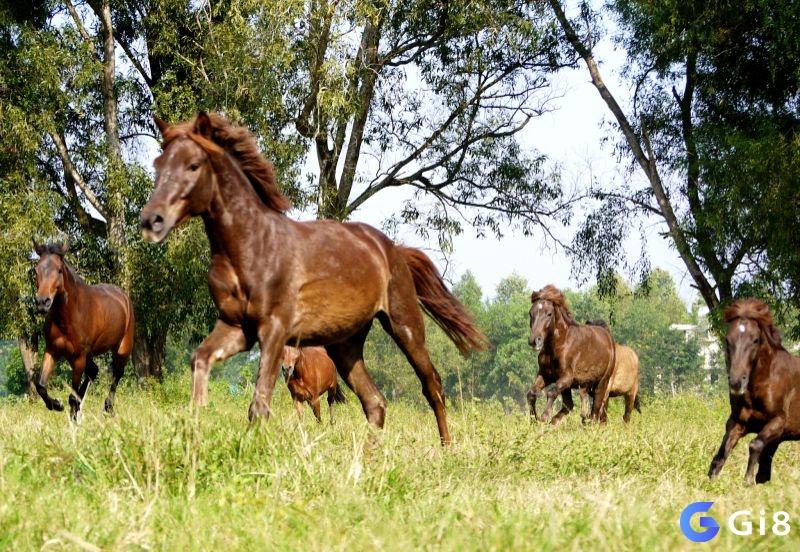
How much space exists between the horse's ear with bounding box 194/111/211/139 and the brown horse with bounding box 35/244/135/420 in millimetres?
6034

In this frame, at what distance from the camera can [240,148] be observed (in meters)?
8.19

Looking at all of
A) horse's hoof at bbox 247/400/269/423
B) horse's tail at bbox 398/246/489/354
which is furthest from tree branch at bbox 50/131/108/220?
horse's hoof at bbox 247/400/269/423

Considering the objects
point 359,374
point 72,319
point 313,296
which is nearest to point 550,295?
point 72,319

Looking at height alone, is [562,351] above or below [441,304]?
below

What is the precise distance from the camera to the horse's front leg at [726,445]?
28.3 feet

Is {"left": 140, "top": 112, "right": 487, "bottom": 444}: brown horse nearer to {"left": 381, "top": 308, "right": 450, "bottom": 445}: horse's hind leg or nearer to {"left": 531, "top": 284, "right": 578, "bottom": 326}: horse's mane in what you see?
{"left": 381, "top": 308, "right": 450, "bottom": 445}: horse's hind leg

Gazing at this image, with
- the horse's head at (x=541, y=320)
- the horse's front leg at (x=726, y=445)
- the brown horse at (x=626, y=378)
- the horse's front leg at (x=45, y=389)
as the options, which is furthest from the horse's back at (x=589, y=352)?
the horse's front leg at (x=726, y=445)

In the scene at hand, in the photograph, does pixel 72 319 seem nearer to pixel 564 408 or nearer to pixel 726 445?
pixel 564 408

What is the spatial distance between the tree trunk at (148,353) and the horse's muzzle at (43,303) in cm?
1347

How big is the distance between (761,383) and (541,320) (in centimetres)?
719

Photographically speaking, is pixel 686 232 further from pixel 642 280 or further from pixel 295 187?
pixel 295 187

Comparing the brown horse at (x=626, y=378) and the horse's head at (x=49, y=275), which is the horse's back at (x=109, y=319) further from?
the brown horse at (x=626, y=378)

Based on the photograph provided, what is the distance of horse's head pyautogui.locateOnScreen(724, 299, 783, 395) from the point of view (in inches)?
347

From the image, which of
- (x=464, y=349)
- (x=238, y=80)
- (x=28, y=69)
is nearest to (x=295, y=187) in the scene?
(x=238, y=80)
